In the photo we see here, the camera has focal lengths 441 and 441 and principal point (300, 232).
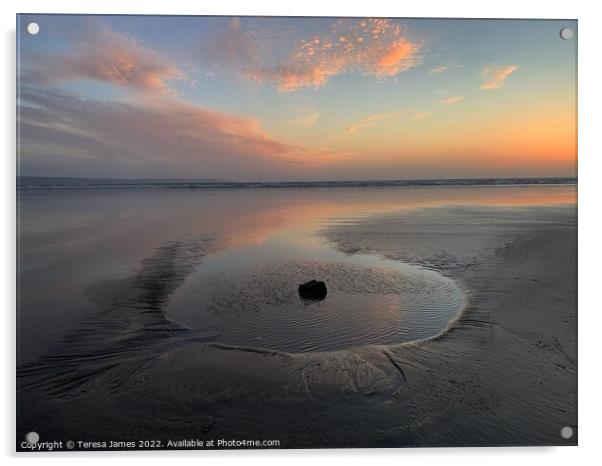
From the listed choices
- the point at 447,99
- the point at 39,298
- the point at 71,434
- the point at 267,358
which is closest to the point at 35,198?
the point at 39,298

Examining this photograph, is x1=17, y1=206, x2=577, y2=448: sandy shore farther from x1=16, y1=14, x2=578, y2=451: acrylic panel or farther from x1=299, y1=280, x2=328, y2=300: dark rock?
x1=299, y1=280, x2=328, y2=300: dark rock

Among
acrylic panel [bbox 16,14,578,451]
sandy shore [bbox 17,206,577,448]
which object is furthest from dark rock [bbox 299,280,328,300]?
sandy shore [bbox 17,206,577,448]

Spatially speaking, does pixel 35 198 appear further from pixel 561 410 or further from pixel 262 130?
pixel 561 410
